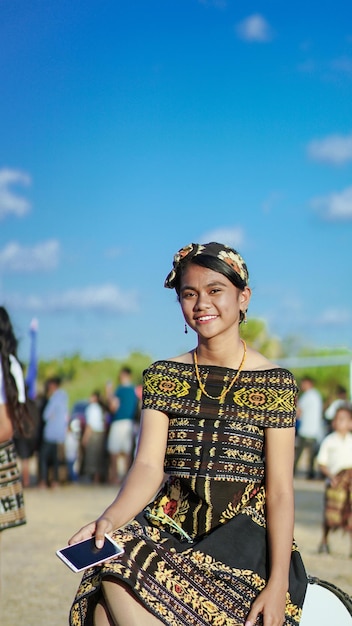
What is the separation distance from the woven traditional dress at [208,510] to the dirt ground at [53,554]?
12.6ft

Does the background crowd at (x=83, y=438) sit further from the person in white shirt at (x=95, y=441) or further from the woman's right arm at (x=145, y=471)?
the woman's right arm at (x=145, y=471)

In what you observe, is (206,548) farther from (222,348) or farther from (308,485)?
(308,485)

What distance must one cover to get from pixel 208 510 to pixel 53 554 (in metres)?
7.53

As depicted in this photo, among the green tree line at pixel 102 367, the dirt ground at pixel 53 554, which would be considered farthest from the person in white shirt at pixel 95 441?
the green tree line at pixel 102 367

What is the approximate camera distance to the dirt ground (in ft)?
26.4

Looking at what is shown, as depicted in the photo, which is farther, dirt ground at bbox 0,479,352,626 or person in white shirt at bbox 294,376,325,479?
person in white shirt at bbox 294,376,325,479

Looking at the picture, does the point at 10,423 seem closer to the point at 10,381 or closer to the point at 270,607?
the point at 10,381

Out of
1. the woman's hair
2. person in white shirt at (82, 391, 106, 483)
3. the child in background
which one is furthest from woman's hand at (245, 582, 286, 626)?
person in white shirt at (82, 391, 106, 483)

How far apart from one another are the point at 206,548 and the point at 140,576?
1.08 feet

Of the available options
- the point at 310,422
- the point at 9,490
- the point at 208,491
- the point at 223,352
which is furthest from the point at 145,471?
the point at 310,422

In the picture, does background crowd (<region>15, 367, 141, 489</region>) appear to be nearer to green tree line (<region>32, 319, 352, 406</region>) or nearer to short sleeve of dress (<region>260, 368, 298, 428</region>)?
short sleeve of dress (<region>260, 368, 298, 428</region>)

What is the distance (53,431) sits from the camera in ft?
60.7

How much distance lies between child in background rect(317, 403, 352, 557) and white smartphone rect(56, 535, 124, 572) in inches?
304

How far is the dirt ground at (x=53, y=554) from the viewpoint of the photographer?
8039mm
